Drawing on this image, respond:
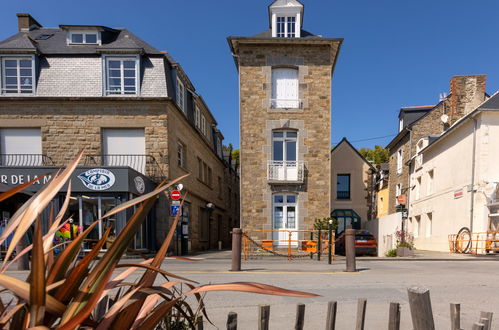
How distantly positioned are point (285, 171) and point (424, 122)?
37.6 ft

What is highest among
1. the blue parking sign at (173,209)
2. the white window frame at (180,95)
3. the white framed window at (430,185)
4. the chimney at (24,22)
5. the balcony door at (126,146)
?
the chimney at (24,22)

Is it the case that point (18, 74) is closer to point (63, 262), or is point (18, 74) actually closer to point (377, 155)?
point (63, 262)

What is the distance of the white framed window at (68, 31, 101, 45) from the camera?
43.8 feet

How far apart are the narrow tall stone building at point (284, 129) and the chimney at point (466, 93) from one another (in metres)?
8.95

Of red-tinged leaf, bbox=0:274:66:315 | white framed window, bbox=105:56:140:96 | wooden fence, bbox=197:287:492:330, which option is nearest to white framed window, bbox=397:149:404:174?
white framed window, bbox=105:56:140:96

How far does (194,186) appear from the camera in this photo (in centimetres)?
1598

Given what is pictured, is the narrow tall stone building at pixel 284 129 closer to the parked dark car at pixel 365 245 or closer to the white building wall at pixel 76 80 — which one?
the parked dark car at pixel 365 245

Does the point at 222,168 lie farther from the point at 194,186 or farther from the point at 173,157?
the point at 173,157

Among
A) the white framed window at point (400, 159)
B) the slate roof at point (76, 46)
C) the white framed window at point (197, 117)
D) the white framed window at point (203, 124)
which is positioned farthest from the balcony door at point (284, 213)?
the white framed window at point (400, 159)

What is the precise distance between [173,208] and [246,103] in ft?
19.9

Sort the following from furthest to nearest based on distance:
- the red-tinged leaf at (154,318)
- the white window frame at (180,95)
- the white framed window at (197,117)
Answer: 1. the white framed window at (197,117)
2. the white window frame at (180,95)
3. the red-tinged leaf at (154,318)

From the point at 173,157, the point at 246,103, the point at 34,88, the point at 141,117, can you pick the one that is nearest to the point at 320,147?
the point at 246,103

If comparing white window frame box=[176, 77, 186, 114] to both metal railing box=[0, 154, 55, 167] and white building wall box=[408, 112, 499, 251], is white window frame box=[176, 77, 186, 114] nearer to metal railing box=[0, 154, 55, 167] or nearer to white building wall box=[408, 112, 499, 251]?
metal railing box=[0, 154, 55, 167]

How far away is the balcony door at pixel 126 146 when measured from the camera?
12.6 meters
